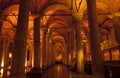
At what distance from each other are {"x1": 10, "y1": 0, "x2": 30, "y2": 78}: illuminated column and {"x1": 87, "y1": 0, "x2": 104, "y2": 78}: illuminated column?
3523 mm

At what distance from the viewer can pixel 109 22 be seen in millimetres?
23047

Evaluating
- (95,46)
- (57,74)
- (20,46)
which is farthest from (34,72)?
(95,46)

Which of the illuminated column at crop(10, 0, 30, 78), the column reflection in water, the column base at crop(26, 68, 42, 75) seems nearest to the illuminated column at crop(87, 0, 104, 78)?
the illuminated column at crop(10, 0, 30, 78)

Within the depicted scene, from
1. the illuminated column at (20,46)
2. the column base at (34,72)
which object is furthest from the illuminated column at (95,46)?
the column base at (34,72)

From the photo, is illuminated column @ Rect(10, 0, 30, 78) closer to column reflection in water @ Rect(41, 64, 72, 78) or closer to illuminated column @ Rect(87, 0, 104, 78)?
illuminated column @ Rect(87, 0, 104, 78)

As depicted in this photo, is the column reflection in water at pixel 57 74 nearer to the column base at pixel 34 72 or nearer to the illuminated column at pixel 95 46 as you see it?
the column base at pixel 34 72

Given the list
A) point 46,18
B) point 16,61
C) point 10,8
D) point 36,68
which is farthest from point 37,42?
Result: point 16,61

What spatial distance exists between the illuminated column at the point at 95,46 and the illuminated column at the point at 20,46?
3523 mm

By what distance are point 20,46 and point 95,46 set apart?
3854 millimetres

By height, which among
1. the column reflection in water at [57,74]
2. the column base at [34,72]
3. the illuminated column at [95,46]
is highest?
the illuminated column at [95,46]

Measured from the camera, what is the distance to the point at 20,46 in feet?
24.7

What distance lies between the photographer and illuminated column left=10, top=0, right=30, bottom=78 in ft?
23.8

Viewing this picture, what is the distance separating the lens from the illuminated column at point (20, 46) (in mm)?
7246

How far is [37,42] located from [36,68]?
2419 millimetres
